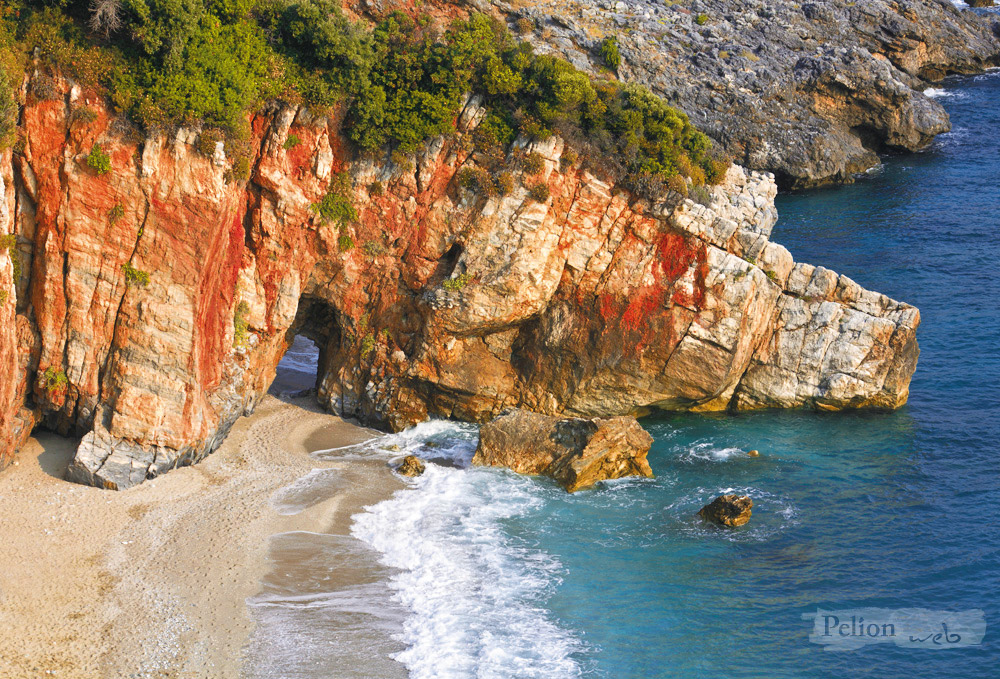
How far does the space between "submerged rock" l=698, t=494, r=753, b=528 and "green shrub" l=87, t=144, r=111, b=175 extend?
25.2 m

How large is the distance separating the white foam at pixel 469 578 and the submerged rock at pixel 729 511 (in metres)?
6.37

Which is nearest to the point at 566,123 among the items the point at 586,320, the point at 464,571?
the point at 586,320

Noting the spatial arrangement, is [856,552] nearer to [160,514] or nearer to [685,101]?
[160,514]

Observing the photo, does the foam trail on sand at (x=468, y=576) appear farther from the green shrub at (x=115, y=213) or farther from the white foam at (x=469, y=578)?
the green shrub at (x=115, y=213)

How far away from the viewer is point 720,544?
29.0m

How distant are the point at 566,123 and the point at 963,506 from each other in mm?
21589

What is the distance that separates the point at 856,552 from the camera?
28172 mm

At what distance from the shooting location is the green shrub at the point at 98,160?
2945cm

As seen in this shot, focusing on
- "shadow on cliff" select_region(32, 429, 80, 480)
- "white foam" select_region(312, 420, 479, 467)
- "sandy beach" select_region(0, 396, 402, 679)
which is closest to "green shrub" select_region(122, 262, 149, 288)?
"shadow on cliff" select_region(32, 429, 80, 480)

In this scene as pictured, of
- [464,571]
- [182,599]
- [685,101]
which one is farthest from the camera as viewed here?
[685,101]

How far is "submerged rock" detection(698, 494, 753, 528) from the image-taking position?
1168 inches

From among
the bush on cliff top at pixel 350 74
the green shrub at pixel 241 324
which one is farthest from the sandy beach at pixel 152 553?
the bush on cliff top at pixel 350 74

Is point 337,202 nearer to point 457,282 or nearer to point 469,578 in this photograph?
point 457,282

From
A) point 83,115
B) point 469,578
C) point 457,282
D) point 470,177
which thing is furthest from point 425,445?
point 83,115
